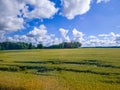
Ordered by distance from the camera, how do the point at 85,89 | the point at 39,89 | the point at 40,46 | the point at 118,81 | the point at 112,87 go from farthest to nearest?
1. the point at 40,46
2. the point at 118,81
3. the point at 112,87
4. the point at 85,89
5. the point at 39,89

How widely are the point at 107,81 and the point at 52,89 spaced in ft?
27.2

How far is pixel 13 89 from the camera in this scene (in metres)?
19.3

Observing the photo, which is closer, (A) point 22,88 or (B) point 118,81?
(A) point 22,88

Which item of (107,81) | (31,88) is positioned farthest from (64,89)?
(107,81)

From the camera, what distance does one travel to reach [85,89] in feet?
66.2

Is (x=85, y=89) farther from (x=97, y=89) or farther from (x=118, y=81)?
(x=118, y=81)

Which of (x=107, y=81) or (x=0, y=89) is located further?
(x=107, y=81)

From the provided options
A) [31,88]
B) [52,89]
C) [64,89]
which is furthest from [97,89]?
[31,88]

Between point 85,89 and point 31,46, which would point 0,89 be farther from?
point 31,46

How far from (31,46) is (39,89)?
7036 inches

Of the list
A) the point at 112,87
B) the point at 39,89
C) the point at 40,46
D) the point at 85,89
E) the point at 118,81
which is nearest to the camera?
the point at 39,89

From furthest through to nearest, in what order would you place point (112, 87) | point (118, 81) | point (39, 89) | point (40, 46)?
point (40, 46) < point (118, 81) < point (112, 87) < point (39, 89)

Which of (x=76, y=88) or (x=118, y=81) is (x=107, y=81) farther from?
(x=76, y=88)

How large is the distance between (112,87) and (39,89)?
24.3ft
